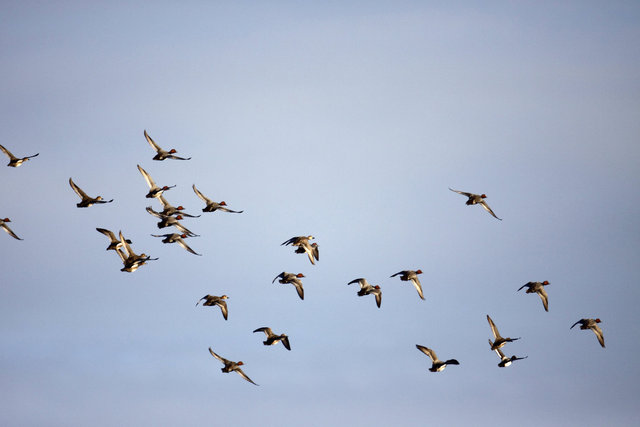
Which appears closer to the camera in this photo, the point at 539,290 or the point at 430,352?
the point at 430,352

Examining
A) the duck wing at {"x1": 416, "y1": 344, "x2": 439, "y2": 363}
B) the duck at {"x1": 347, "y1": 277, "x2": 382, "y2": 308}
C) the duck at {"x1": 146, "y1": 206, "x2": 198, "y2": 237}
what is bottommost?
the duck wing at {"x1": 416, "y1": 344, "x2": 439, "y2": 363}

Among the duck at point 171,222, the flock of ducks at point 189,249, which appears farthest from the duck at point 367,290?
the duck at point 171,222

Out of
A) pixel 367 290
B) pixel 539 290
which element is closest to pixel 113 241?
pixel 367 290

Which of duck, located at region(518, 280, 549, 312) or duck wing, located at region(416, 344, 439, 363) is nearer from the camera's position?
duck wing, located at region(416, 344, 439, 363)

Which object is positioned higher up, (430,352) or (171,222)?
(171,222)

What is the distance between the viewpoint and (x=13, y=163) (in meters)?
85.7

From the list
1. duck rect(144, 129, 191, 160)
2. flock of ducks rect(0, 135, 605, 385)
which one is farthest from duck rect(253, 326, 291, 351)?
duck rect(144, 129, 191, 160)

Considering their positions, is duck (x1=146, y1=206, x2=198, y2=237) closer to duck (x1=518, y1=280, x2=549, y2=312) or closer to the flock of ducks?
the flock of ducks

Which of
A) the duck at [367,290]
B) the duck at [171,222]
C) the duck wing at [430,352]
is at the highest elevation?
the duck at [171,222]

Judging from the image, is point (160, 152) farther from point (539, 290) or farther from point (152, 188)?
point (539, 290)

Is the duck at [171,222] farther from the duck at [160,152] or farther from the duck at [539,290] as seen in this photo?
the duck at [539,290]

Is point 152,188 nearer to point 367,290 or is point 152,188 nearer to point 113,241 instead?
point 113,241

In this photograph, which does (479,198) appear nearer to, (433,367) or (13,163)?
(433,367)

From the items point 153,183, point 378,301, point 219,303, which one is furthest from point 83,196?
point 378,301
